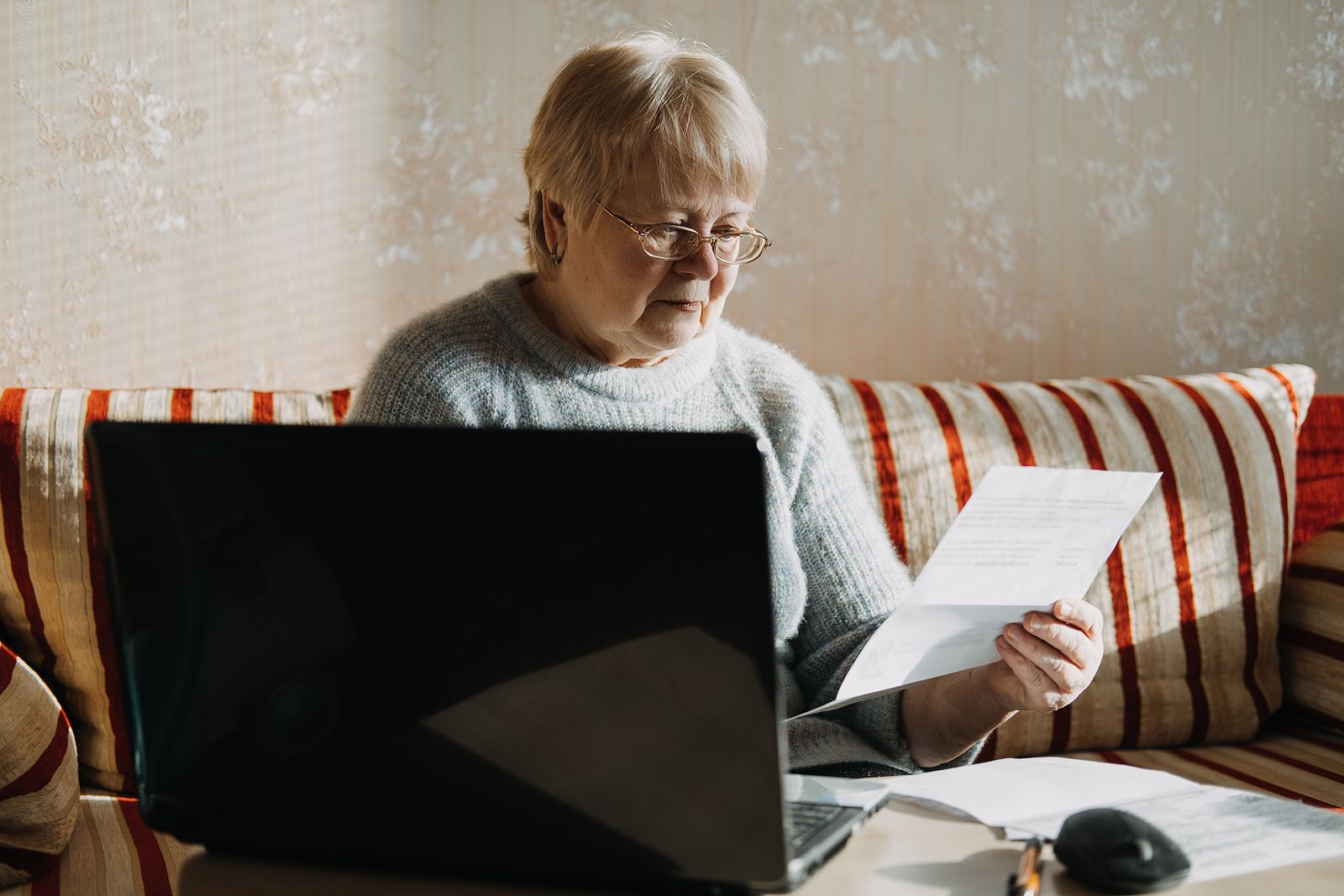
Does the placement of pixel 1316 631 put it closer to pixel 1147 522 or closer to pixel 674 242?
pixel 1147 522

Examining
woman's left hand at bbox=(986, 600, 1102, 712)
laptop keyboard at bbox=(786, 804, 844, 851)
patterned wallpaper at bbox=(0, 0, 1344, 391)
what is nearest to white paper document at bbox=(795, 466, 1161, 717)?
woman's left hand at bbox=(986, 600, 1102, 712)

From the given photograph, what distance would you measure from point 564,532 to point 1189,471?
1.49 m

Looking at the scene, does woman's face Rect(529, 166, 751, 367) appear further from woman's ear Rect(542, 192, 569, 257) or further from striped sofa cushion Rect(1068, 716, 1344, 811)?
striped sofa cushion Rect(1068, 716, 1344, 811)

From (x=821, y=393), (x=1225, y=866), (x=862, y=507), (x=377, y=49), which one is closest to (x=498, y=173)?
(x=377, y=49)

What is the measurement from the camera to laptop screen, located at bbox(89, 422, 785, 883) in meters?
0.54

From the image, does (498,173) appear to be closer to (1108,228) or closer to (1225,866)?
(1108,228)

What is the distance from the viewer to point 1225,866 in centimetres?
66

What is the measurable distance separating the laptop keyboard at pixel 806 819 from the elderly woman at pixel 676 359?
0.33m

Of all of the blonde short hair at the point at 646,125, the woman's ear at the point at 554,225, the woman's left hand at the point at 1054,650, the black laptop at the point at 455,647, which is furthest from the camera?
the woman's ear at the point at 554,225

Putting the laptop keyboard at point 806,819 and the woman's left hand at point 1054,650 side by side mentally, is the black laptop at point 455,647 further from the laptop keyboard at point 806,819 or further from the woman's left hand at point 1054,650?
the woman's left hand at point 1054,650

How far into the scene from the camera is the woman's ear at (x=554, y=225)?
3.86 ft

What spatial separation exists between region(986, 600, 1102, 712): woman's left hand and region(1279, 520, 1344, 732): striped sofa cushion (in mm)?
972

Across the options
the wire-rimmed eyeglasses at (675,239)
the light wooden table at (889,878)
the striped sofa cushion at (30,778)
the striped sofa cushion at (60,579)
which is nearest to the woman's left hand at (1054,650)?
the light wooden table at (889,878)

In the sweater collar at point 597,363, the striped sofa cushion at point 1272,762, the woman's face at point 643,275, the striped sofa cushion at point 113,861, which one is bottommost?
the striped sofa cushion at point 1272,762
